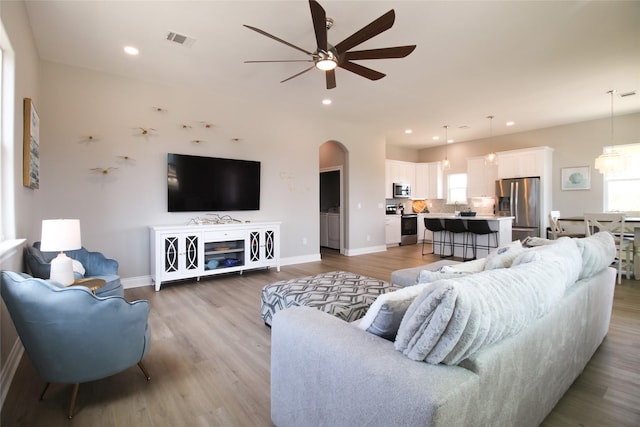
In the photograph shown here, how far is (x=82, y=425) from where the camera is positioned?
5.50 feet

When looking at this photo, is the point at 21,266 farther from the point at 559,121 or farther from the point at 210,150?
the point at 559,121

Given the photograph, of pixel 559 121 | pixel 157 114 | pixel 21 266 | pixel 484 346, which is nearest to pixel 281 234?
pixel 157 114

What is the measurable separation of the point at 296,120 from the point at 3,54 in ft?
13.7

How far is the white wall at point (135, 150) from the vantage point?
12.7ft

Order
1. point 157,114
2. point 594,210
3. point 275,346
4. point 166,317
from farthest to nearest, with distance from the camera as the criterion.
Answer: point 594,210, point 157,114, point 166,317, point 275,346

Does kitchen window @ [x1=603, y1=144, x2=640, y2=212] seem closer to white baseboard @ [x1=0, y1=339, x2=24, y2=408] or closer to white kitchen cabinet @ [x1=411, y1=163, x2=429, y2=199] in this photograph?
white kitchen cabinet @ [x1=411, y1=163, x2=429, y2=199]

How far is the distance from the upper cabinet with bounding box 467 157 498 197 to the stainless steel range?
64.2 inches

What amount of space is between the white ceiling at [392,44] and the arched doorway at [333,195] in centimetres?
173

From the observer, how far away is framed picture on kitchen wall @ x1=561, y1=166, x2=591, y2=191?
265 inches

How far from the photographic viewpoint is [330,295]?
2.62 metres

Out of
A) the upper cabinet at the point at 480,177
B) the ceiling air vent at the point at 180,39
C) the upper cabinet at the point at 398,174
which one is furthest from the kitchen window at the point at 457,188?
the ceiling air vent at the point at 180,39

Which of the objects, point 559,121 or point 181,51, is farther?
point 559,121

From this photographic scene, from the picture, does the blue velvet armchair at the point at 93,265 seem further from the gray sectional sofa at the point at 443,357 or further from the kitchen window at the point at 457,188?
the kitchen window at the point at 457,188

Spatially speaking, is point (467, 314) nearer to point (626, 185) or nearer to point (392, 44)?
point (392, 44)
